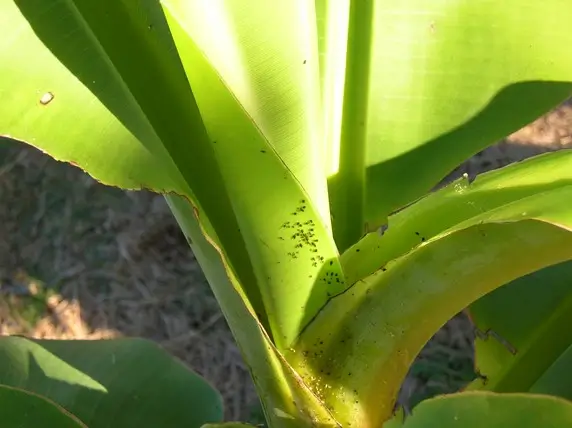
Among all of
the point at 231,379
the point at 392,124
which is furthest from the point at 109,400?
the point at 231,379

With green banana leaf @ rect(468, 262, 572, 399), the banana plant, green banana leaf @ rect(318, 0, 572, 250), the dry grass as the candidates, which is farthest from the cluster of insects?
the dry grass

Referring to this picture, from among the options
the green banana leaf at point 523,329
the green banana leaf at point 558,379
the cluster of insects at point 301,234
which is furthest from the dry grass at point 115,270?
the cluster of insects at point 301,234

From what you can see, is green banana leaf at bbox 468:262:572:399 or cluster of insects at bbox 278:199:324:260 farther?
green banana leaf at bbox 468:262:572:399

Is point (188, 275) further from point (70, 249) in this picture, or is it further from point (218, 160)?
point (218, 160)

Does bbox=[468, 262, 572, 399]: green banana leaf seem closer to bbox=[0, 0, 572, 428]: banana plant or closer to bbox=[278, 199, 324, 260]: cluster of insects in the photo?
bbox=[0, 0, 572, 428]: banana plant

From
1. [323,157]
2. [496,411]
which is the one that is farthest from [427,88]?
[496,411]

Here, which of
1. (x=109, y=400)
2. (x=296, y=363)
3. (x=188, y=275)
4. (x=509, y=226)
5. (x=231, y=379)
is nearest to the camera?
(x=509, y=226)

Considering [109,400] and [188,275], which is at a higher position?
[188,275]
